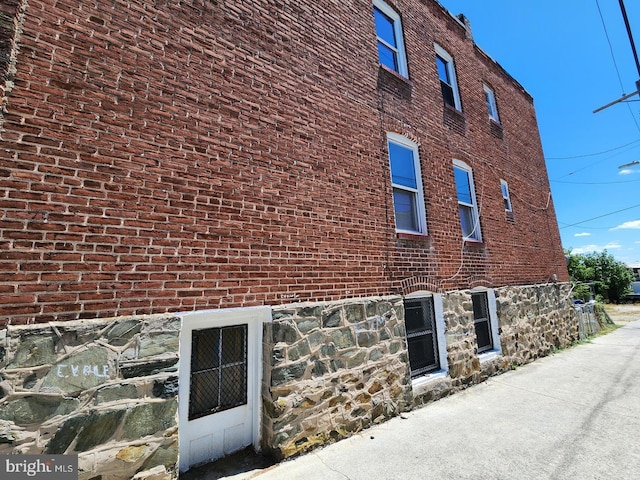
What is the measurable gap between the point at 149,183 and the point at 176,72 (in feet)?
4.82

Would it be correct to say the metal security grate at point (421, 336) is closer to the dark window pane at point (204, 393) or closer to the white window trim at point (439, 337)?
the white window trim at point (439, 337)

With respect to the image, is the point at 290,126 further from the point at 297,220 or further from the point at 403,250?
the point at 403,250

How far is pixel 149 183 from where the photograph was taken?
3314 mm

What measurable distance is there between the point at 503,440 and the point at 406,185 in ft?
14.2

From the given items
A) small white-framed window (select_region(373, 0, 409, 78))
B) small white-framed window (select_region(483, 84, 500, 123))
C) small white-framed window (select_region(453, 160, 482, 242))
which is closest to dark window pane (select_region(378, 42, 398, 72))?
small white-framed window (select_region(373, 0, 409, 78))

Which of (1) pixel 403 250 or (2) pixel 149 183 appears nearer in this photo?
(2) pixel 149 183

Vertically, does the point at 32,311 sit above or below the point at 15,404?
above

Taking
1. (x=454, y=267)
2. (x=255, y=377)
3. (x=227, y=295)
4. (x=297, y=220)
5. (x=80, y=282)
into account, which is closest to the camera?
(x=80, y=282)

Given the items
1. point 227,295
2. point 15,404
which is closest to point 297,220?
point 227,295

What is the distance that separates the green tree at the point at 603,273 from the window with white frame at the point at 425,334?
29.1m

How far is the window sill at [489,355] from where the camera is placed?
6.73 m

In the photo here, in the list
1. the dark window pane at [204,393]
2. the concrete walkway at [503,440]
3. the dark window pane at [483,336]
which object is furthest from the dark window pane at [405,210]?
the dark window pane at [204,393]

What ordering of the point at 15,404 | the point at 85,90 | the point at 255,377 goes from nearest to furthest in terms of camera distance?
the point at 15,404
the point at 85,90
the point at 255,377

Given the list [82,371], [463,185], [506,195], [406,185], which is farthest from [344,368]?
[506,195]
